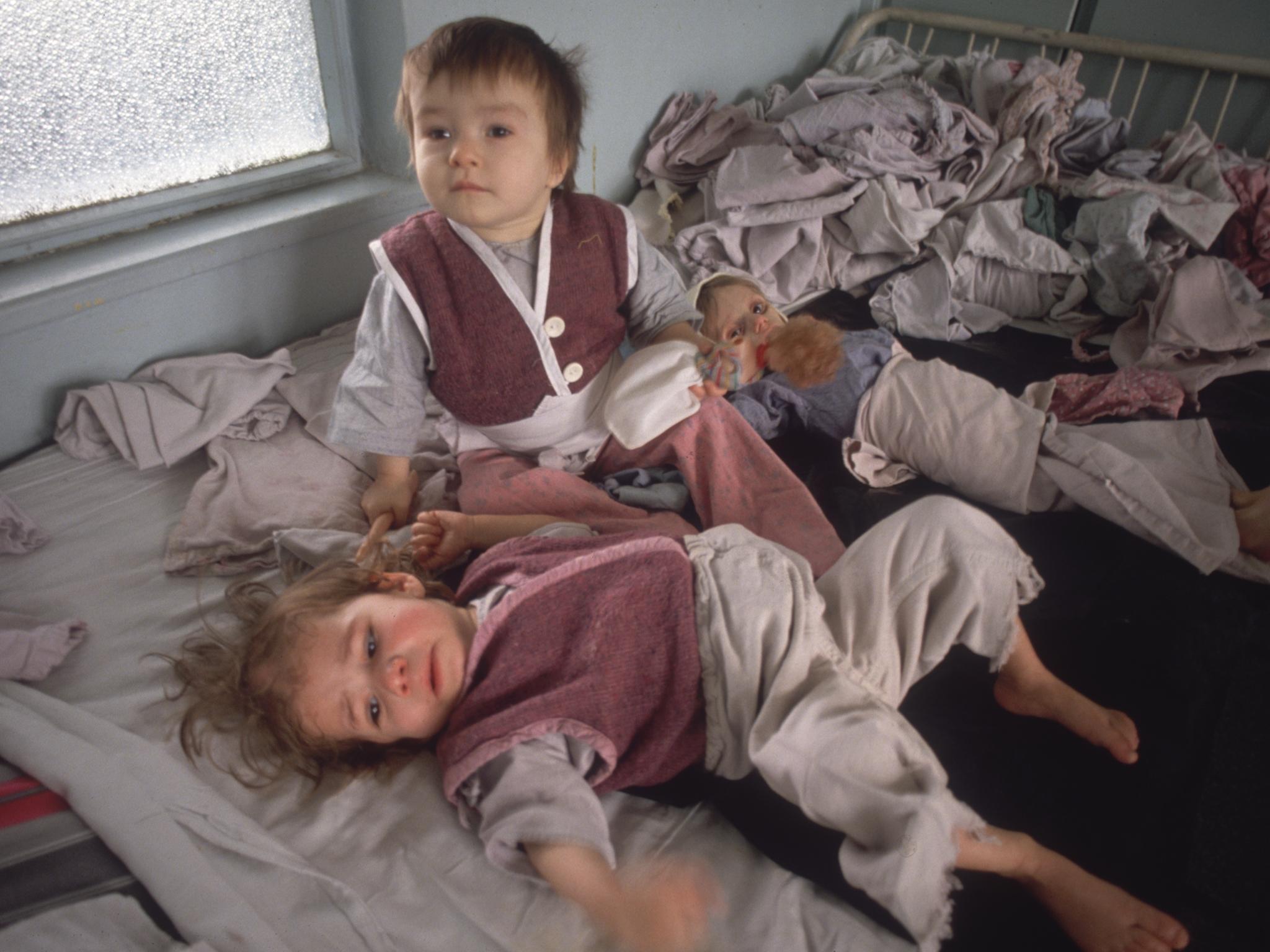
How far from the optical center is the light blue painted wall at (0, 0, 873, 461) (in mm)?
1080

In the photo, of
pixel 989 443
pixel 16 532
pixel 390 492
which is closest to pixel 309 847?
pixel 390 492

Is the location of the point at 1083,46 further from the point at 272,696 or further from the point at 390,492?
the point at 272,696

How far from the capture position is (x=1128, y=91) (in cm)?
188

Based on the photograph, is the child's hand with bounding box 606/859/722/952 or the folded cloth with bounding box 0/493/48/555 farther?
the folded cloth with bounding box 0/493/48/555

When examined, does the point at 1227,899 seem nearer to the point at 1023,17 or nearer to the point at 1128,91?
the point at 1128,91

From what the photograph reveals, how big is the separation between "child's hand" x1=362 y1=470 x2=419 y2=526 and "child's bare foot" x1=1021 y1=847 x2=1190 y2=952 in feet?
2.69

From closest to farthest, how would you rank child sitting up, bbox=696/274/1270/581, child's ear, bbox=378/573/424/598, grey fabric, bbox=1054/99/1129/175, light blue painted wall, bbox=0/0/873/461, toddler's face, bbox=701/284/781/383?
child's ear, bbox=378/573/424/598 < child sitting up, bbox=696/274/1270/581 < light blue painted wall, bbox=0/0/873/461 < toddler's face, bbox=701/284/781/383 < grey fabric, bbox=1054/99/1129/175

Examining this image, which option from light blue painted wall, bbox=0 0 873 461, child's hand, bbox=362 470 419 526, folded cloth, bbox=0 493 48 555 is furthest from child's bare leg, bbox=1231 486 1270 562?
folded cloth, bbox=0 493 48 555

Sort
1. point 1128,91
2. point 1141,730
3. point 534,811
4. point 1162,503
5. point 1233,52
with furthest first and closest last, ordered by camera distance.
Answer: point 1128,91 → point 1233,52 → point 1162,503 → point 1141,730 → point 534,811

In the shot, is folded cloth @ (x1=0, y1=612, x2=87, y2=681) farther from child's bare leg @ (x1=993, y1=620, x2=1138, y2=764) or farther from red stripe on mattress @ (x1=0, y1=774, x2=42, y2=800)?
child's bare leg @ (x1=993, y1=620, x2=1138, y2=764)

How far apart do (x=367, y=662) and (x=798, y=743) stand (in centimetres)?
39

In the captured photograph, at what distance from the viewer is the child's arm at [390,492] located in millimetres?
1090

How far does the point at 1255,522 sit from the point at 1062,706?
35 centimetres

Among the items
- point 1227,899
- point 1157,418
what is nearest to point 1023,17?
point 1157,418
